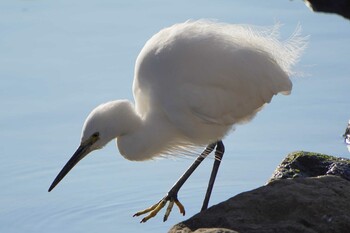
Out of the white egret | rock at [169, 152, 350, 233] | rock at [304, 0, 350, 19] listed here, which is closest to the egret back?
the white egret

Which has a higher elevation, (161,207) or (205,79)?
(205,79)

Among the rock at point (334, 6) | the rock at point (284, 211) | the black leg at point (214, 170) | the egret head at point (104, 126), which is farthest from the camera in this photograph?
the black leg at point (214, 170)

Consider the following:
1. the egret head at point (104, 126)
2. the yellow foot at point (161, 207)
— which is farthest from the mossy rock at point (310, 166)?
the egret head at point (104, 126)

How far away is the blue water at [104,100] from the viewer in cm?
596

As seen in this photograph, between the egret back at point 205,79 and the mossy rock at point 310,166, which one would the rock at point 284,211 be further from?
the egret back at point 205,79

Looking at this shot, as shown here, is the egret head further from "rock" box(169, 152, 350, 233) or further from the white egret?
"rock" box(169, 152, 350, 233)

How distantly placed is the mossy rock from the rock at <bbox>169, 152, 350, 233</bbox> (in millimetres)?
412

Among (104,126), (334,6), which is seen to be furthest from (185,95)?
(334,6)

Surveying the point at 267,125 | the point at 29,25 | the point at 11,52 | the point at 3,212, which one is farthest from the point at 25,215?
the point at 29,25

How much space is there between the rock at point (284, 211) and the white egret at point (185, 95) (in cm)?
71

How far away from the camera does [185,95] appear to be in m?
5.22

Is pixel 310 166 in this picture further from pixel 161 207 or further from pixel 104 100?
pixel 104 100

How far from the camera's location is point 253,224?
4.31 meters

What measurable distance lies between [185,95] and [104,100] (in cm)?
192
